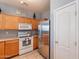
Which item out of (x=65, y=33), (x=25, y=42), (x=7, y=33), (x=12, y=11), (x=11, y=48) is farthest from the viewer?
(x=12, y=11)

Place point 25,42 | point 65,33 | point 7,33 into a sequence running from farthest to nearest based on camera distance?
point 25,42
point 7,33
point 65,33

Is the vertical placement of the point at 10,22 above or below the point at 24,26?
above

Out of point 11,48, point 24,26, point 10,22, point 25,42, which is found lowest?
point 11,48

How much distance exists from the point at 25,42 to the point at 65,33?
258cm

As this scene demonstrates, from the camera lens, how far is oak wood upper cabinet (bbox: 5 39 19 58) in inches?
135

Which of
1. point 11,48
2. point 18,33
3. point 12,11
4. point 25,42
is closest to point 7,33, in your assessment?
point 18,33

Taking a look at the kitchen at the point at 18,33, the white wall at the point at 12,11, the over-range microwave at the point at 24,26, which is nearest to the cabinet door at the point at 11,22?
the kitchen at the point at 18,33

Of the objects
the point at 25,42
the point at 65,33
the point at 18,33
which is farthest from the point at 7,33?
the point at 65,33

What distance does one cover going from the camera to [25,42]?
4324 millimetres

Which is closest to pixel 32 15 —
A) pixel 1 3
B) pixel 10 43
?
pixel 1 3

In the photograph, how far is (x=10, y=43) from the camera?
355cm

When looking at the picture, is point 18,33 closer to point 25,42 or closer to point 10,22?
point 25,42

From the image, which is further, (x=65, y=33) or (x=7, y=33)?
(x=7, y=33)

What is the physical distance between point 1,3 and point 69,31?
339cm
